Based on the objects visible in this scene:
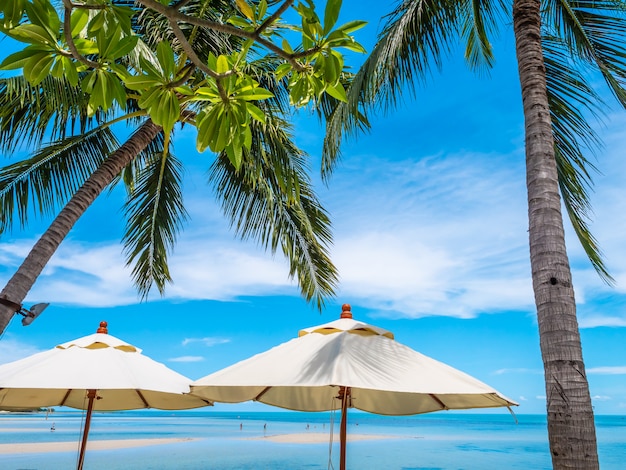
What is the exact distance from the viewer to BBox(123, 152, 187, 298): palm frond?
8688mm

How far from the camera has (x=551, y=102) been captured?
5.07 meters

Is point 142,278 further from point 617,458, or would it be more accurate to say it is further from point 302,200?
point 617,458

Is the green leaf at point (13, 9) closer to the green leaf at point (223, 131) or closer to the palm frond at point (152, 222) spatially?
the green leaf at point (223, 131)

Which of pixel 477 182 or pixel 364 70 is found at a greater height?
pixel 477 182

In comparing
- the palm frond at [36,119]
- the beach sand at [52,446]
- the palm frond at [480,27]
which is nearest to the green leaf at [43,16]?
the palm frond at [36,119]

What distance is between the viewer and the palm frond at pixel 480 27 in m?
5.85

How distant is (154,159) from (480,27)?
6045 mm

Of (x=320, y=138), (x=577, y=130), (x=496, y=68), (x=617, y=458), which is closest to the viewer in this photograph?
(x=577, y=130)

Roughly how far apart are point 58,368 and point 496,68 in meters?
6.75

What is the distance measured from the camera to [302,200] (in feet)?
29.1

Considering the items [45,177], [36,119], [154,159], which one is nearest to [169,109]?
[36,119]

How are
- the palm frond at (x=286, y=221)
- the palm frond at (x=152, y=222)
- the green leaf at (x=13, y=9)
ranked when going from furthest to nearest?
the palm frond at (x=152, y=222) → the palm frond at (x=286, y=221) → the green leaf at (x=13, y=9)

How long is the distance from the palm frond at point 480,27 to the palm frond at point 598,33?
1.90 feet

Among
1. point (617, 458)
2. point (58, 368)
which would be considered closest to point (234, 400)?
point (58, 368)
